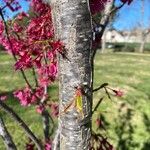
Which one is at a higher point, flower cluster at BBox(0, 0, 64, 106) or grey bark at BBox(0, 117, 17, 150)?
flower cluster at BBox(0, 0, 64, 106)

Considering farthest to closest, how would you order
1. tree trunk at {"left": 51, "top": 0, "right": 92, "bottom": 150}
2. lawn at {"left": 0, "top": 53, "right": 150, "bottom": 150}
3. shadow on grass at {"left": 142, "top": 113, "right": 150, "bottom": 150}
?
shadow on grass at {"left": 142, "top": 113, "right": 150, "bottom": 150}, lawn at {"left": 0, "top": 53, "right": 150, "bottom": 150}, tree trunk at {"left": 51, "top": 0, "right": 92, "bottom": 150}

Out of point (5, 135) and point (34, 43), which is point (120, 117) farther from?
point (34, 43)

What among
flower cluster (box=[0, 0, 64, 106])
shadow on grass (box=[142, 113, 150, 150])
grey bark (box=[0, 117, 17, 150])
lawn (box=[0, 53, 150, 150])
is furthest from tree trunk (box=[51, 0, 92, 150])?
shadow on grass (box=[142, 113, 150, 150])

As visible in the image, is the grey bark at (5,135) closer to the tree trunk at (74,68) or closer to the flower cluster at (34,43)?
the flower cluster at (34,43)

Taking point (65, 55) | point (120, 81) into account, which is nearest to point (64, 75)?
point (65, 55)

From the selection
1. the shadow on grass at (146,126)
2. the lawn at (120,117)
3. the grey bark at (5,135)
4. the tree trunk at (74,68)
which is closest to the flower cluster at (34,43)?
the tree trunk at (74,68)

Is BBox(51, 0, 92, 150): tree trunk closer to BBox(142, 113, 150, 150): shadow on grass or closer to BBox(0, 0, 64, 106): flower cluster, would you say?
BBox(0, 0, 64, 106): flower cluster

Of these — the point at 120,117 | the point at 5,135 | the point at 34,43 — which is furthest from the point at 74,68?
the point at 120,117

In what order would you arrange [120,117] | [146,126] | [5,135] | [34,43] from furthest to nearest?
1. [120,117]
2. [146,126]
3. [5,135]
4. [34,43]
